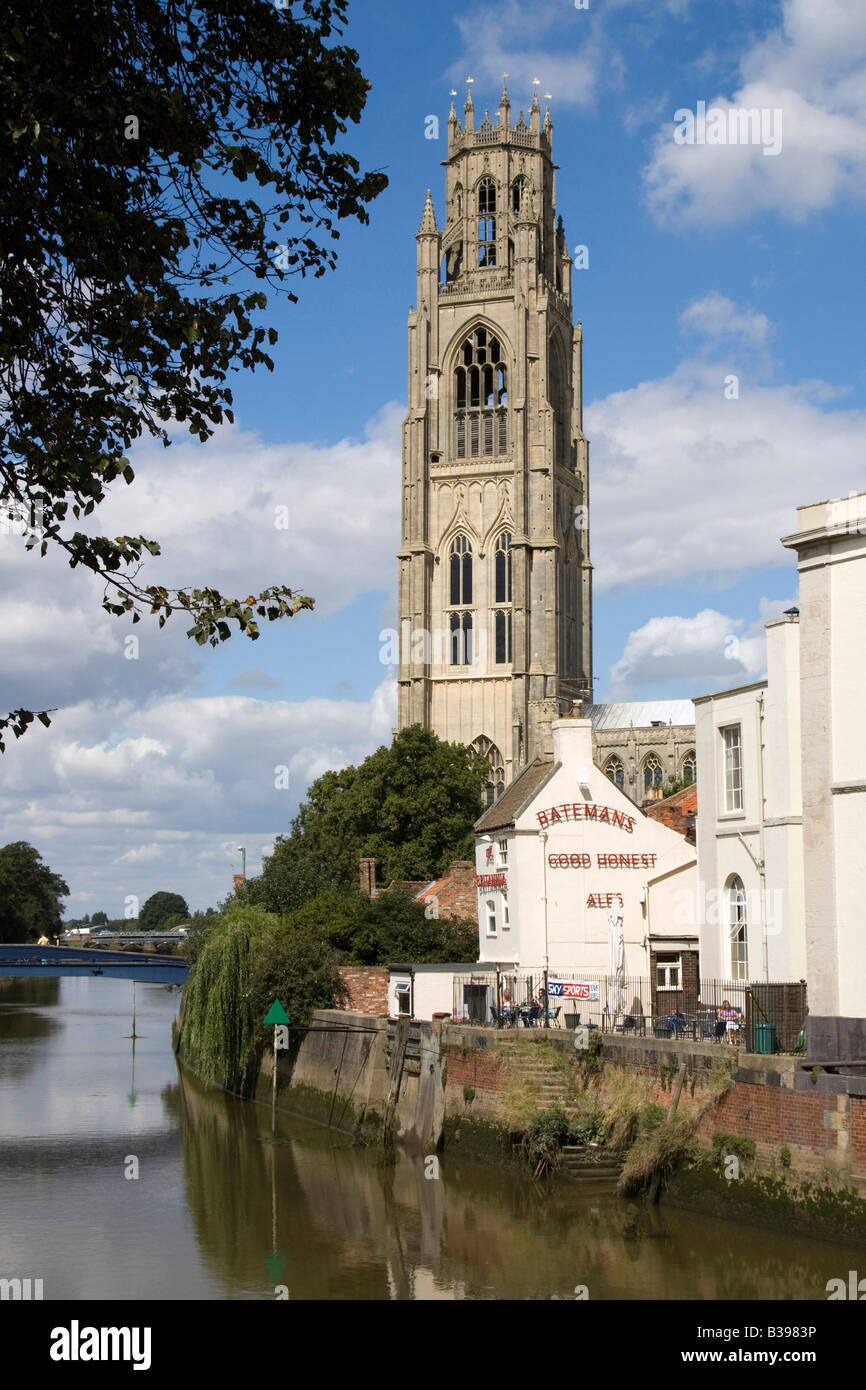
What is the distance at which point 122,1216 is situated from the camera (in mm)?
28109

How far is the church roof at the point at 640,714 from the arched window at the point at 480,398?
22.3 meters

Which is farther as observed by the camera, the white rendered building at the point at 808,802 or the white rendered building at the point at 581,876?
the white rendered building at the point at 581,876

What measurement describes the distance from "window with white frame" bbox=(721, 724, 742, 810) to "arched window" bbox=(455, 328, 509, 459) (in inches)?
3055

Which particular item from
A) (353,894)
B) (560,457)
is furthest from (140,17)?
(560,457)

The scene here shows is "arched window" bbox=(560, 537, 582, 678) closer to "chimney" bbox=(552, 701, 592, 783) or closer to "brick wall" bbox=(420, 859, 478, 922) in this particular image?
"brick wall" bbox=(420, 859, 478, 922)

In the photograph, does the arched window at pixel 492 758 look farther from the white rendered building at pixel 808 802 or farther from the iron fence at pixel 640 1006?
the white rendered building at pixel 808 802

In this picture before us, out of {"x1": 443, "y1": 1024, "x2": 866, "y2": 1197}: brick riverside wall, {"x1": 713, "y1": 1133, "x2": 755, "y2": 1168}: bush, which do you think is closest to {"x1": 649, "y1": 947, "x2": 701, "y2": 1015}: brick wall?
{"x1": 443, "y1": 1024, "x2": 866, "y2": 1197}: brick riverside wall

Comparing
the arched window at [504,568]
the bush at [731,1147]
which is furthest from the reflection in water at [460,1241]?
the arched window at [504,568]

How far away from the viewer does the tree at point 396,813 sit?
70.2 m

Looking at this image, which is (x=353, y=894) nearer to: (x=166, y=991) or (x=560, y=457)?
(x=560, y=457)

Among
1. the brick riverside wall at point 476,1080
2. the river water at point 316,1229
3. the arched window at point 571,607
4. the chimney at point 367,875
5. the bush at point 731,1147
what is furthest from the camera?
the arched window at point 571,607

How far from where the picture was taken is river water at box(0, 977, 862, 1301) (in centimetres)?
2172

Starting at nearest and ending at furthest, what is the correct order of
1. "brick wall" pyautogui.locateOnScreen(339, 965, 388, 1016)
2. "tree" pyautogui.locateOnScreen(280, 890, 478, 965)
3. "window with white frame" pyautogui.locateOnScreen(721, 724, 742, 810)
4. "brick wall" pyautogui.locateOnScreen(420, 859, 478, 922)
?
"window with white frame" pyautogui.locateOnScreen(721, 724, 742, 810)
"brick wall" pyautogui.locateOnScreen(339, 965, 388, 1016)
"tree" pyautogui.locateOnScreen(280, 890, 478, 965)
"brick wall" pyautogui.locateOnScreen(420, 859, 478, 922)
